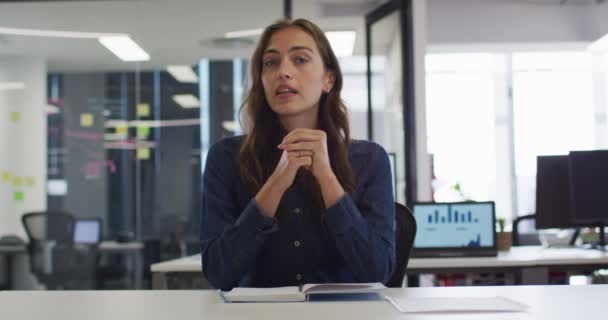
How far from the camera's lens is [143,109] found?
8.04 metres

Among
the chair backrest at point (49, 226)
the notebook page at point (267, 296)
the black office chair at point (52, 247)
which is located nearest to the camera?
the notebook page at point (267, 296)

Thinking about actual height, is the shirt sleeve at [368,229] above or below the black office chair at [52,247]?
above

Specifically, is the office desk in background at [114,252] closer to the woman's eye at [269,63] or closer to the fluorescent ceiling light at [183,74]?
the fluorescent ceiling light at [183,74]

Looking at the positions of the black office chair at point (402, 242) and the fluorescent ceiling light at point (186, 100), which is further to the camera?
the fluorescent ceiling light at point (186, 100)

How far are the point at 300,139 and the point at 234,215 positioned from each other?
33 centimetres

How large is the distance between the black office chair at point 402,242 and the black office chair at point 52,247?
5.38m

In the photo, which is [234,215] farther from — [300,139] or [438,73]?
[438,73]

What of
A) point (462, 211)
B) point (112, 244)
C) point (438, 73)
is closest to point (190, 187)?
point (112, 244)

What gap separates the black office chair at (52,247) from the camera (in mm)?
7043

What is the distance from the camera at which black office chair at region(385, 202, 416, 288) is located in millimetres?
2195

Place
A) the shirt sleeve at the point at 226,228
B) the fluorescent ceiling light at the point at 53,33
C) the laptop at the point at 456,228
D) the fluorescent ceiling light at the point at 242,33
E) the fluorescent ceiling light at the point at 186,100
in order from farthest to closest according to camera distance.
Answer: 1. the fluorescent ceiling light at the point at 186,100
2. the fluorescent ceiling light at the point at 242,33
3. the fluorescent ceiling light at the point at 53,33
4. the laptop at the point at 456,228
5. the shirt sleeve at the point at 226,228

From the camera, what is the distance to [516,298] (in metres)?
1.61

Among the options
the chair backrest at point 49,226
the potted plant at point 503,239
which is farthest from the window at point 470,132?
the potted plant at point 503,239

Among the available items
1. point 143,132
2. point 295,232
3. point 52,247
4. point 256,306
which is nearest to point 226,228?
point 295,232
